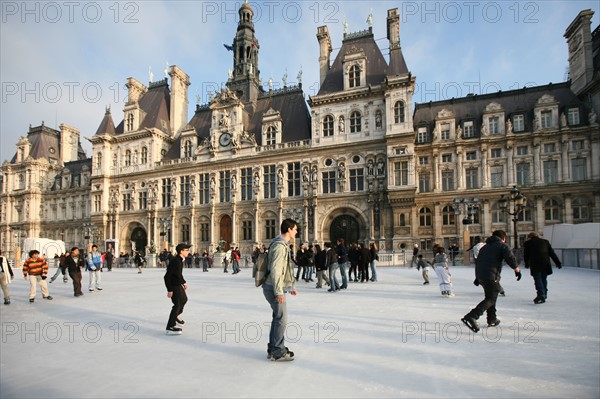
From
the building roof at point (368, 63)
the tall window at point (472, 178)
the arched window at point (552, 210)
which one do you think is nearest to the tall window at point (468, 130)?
the tall window at point (472, 178)

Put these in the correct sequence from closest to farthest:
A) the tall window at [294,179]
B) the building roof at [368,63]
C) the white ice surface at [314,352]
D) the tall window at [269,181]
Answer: the white ice surface at [314,352] → the building roof at [368,63] → the tall window at [294,179] → the tall window at [269,181]

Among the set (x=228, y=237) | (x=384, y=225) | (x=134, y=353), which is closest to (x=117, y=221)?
(x=228, y=237)

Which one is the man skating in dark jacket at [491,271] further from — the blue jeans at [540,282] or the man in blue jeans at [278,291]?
the man in blue jeans at [278,291]

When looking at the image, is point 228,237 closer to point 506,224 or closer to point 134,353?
point 506,224

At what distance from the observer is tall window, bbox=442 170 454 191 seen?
3219cm

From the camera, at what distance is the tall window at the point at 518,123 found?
3098 centimetres

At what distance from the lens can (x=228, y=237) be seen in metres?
37.3

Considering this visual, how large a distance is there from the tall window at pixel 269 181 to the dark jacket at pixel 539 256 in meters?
27.7

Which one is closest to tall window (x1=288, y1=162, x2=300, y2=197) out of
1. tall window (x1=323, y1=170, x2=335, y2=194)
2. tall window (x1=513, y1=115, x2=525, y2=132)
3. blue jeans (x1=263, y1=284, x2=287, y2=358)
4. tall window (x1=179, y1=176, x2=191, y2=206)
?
tall window (x1=323, y1=170, x2=335, y2=194)

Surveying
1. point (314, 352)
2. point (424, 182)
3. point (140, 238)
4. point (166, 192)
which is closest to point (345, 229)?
point (424, 182)

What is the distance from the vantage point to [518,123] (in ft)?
102

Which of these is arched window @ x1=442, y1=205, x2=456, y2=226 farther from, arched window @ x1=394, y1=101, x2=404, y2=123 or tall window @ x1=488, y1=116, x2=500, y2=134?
arched window @ x1=394, y1=101, x2=404, y2=123

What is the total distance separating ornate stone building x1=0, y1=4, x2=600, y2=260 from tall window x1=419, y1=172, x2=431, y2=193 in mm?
125

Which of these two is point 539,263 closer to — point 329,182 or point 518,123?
point 329,182
